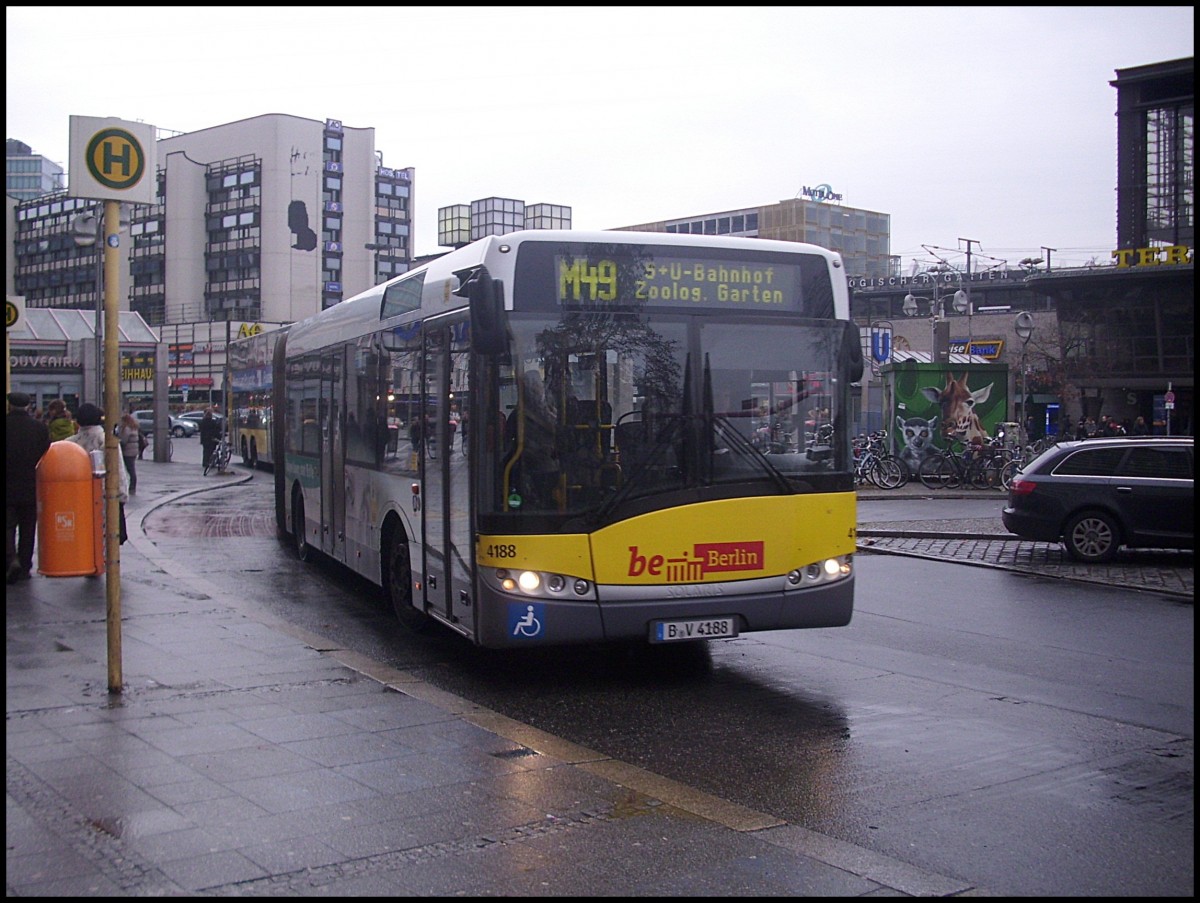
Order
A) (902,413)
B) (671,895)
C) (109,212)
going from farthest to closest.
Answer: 1. (902,413)
2. (109,212)
3. (671,895)

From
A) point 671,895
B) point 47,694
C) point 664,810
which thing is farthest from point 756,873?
point 47,694

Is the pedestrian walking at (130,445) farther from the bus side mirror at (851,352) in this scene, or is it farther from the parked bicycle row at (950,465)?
the bus side mirror at (851,352)

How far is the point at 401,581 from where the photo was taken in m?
10.6

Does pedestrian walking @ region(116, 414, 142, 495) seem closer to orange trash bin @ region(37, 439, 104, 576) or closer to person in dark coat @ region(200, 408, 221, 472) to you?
person in dark coat @ region(200, 408, 221, 472)

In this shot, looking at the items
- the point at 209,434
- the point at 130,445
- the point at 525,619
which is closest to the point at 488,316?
the point at 525,619

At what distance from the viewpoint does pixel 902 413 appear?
2998cm

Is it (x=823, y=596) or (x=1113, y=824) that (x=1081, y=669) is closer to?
(x=823, y=596)

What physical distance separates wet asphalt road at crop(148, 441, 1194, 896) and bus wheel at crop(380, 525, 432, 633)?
0.67 ft

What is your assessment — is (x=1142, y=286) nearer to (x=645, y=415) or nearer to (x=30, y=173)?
(x=645, y=415)

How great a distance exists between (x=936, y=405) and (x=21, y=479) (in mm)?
22372

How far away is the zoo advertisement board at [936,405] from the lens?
1177 inches

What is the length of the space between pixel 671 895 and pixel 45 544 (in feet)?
31.5

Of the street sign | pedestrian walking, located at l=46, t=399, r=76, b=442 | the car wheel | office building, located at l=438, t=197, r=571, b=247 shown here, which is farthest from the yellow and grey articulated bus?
office building, located at l=438, t=197, r=571, b=247

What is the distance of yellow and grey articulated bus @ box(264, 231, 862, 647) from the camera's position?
8.14 m
